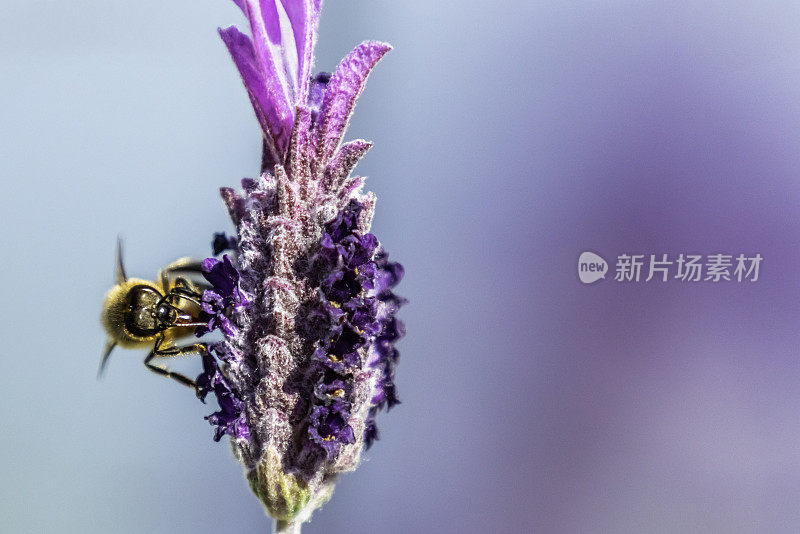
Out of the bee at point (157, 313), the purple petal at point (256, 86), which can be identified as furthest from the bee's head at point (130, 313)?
the purple petal at point (256, 86)

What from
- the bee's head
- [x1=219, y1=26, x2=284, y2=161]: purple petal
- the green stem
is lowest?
the green stem

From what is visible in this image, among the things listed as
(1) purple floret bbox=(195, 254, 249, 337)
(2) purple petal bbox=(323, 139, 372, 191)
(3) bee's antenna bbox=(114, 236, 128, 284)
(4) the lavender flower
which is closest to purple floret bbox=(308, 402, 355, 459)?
(4) the lavender flower

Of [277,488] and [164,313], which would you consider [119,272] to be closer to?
[164,313]

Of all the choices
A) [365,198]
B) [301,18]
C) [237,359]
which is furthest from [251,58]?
[237,359]

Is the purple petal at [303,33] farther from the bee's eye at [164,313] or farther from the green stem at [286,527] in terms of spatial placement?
the green stem at [286,527]

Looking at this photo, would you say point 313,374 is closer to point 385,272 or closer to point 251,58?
point 385,272

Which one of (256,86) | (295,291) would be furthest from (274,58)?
(295,291)

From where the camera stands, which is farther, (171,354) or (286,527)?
(171,354)

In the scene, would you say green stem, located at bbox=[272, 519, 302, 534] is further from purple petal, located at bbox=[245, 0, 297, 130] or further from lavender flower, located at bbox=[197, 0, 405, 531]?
purple petal, located at bbox=[245, 0, 297, 130]
